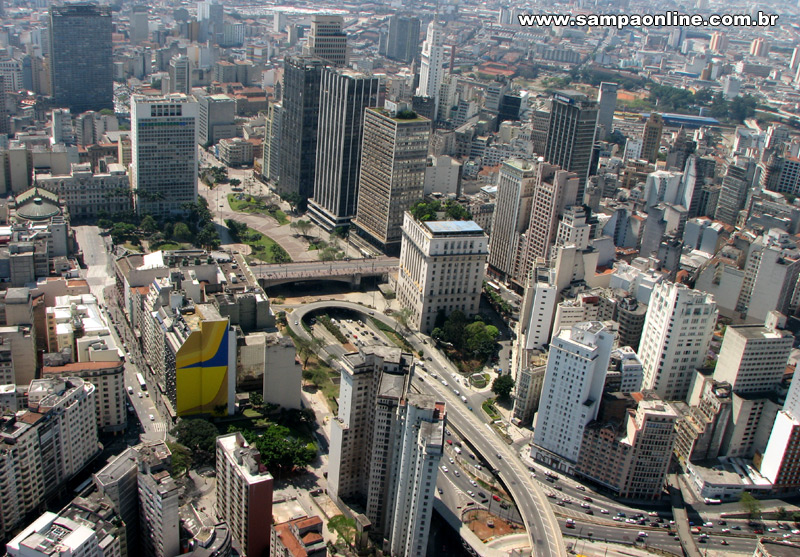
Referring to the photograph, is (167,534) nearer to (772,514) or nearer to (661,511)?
(661,511)

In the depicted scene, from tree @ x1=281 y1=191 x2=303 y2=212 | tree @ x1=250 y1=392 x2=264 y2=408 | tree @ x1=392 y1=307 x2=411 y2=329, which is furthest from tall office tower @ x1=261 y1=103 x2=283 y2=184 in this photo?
tree @ x1=250 y1=392 x2=264 y2=408

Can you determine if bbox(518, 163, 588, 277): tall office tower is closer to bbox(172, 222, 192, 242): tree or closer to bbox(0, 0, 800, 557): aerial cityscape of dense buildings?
bbox(0, 0, 800, 557): aerial cityscape of dense buildings

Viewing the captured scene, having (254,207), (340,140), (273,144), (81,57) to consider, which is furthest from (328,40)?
(81,57)

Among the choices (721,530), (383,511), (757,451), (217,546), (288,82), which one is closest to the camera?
(217,546)

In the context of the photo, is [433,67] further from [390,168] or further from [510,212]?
[510,212]

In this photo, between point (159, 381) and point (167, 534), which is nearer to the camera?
point (167, 534)

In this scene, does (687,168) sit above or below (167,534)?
above

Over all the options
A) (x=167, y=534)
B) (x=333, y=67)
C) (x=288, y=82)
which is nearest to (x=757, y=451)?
(x=167, y=534)
